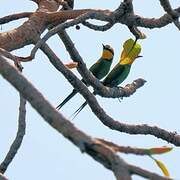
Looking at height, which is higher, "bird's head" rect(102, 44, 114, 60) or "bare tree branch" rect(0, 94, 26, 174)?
"bird's head" rect(102, 44, 114, 60)

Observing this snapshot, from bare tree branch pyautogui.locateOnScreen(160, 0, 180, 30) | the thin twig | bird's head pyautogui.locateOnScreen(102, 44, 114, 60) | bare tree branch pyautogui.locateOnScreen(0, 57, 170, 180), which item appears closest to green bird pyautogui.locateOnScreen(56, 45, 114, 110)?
bird's head pyautogui.locateOnScreen(102, 44, 114, 60)

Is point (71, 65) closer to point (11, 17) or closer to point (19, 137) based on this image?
point (11, 17)

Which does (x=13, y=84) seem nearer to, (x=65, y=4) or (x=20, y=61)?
(x=20, y=61)

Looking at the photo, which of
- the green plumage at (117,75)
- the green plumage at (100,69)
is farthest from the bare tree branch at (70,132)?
the green plumage at (100,69)

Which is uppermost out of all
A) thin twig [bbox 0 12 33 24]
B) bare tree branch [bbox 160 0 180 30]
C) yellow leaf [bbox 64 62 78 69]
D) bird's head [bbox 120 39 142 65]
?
bird's head [bbox 120 39 142 65]

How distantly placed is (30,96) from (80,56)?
3047 mm

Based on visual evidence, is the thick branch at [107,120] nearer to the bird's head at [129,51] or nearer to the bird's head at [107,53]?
the bird's head at [129,51]

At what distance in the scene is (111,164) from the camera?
4.95 ft

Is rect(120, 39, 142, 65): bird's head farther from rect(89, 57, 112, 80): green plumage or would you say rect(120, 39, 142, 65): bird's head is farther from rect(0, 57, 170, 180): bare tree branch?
rect(89, 57, 112, 80): green plumage

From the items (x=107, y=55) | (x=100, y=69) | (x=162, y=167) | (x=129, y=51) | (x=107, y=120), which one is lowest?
(x=162, y=167)

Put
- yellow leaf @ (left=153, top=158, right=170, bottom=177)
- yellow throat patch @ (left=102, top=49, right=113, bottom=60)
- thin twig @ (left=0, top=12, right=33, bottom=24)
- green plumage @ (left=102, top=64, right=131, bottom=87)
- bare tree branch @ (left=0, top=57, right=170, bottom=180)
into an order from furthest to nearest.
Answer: yellow throat patch @ (left=102, top=49, right=113, bottom=60), green plumage @ (left=102, top=64, right=131, bottom=87), thin twig @ (left=0, top=12, right=33, bottom=24), yellow leaf @ (left=153, top=158, right=170, bottom=177), bare tree branch @ (left=0, top=57, right=170, bottom=180)

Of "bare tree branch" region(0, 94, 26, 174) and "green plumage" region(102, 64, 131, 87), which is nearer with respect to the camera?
"bare tree branch" region(0, 94, 26, 174)

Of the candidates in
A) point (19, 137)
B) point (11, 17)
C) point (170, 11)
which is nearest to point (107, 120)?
point (19, 137)

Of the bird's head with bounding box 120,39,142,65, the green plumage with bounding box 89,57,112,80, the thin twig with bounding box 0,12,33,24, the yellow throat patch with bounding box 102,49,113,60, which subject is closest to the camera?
the thin twig with bounding box 0,12,33,24
